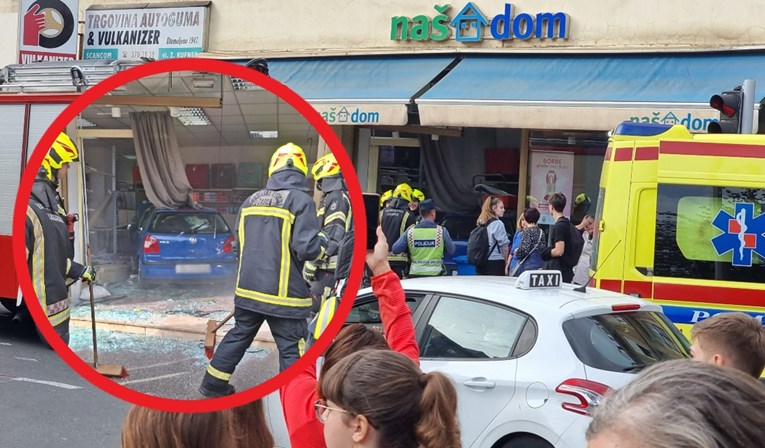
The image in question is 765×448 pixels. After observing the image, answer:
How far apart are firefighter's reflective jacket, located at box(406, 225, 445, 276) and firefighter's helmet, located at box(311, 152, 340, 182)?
8792 millimetres

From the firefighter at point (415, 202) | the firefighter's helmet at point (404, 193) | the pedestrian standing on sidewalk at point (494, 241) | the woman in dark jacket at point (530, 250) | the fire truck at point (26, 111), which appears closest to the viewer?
the fire truck at point (26, 111)

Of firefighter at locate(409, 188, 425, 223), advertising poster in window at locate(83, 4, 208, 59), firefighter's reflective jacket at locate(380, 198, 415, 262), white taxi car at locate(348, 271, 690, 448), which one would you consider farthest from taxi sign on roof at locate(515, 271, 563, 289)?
advertising poster in window at locate(83, 4, 208, 59)

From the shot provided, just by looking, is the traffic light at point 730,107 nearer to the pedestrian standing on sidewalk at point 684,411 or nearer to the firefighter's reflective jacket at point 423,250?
the firefighter's reflective jacket at point 423,250

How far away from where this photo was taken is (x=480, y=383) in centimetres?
549

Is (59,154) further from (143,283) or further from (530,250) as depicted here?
(530,250)

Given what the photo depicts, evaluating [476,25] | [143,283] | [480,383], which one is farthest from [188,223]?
[476,25]

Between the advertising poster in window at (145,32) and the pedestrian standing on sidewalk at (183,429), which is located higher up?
the advertising poster in window at (145,32)

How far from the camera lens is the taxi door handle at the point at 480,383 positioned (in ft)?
17.9

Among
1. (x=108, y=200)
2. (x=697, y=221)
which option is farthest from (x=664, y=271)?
(x=108, y=200)

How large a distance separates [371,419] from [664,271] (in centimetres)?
546

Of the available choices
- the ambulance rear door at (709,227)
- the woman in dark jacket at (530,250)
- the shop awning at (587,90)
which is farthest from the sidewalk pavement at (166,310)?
the shop awning at (587,90)

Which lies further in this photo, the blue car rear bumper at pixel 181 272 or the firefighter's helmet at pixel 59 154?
the blue car rear bumper at pixel 181 272

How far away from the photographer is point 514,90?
44.1 feet

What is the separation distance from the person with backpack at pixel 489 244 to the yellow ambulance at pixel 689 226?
12.2ft
